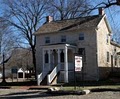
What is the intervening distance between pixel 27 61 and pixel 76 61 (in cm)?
5648

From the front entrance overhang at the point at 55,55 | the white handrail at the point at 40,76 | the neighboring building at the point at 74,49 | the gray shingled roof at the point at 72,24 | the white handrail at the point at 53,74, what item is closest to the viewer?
the white handrail at the point at 53,74

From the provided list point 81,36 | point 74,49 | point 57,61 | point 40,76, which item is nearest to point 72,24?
point 81,36

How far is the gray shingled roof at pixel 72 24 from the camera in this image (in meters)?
46.1

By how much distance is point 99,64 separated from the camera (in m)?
45.3

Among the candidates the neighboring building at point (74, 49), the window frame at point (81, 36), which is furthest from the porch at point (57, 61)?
the window frame at point (81, 36)

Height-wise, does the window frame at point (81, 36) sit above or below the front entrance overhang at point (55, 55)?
above

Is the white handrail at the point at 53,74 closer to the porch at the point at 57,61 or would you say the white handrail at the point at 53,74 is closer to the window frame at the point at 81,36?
the porch at the point at 57,61

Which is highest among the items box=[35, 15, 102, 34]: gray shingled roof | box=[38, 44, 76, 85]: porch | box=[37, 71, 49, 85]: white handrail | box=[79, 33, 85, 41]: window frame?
box=[35, 15, 102, 34]: gray shingled roof

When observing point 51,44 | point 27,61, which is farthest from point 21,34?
point 27,61

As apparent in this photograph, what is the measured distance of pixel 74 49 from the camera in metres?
46.1

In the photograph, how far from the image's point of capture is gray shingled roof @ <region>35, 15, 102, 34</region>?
151ft

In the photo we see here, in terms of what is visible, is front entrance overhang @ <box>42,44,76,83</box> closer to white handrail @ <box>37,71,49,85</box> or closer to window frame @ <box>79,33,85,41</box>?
white handrail @ <box>37,71,49,85</box>

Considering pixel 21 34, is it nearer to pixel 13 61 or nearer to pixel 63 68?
pixel 63 68

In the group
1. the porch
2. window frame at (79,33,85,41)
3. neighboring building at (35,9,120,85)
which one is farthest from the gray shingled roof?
the porch
